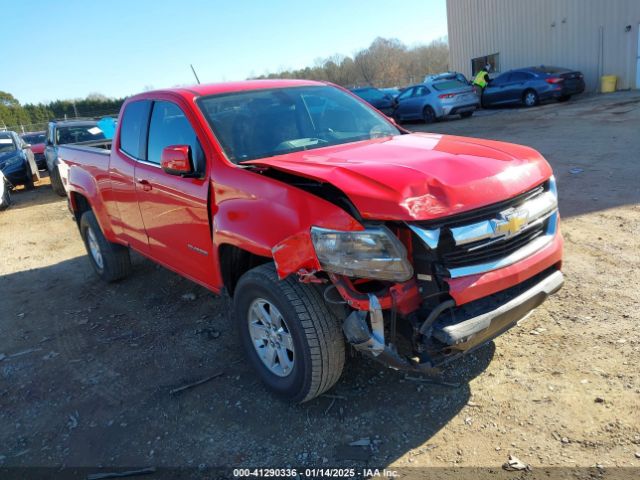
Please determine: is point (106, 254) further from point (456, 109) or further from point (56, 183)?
point (456, 109)

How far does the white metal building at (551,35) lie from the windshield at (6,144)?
21.0m

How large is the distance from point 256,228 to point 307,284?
461 mm

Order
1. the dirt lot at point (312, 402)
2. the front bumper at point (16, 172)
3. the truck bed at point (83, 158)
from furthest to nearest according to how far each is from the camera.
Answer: the front bumper at point (16, 172) < the truck bed at point (83, 158) < the dirt lot at point (312, 402)

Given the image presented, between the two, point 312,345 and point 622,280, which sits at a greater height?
point 312,345

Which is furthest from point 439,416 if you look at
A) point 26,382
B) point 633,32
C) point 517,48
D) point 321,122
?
point 517,48

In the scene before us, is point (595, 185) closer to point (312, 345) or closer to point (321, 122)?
point (321, 122)

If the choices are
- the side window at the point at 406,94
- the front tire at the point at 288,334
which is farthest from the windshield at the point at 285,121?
the side window at the point at 406,94

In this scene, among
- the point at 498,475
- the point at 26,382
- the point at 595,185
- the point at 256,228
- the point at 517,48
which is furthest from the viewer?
the point at 517,48

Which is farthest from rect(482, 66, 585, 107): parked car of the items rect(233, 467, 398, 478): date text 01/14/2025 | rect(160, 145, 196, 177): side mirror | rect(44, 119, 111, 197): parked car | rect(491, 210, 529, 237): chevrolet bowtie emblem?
rect(233, 467, 398, 478): date text 01/14/2025

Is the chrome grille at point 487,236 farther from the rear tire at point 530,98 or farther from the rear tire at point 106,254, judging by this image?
the rear tire at point 530,98

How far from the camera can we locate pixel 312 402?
323cm

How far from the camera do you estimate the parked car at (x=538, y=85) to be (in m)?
18.4

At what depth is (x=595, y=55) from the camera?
20.5m

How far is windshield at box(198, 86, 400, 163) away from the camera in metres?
3.60
